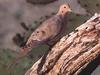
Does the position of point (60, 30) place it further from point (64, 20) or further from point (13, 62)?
point (13, 62)

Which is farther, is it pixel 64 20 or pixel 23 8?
pixel 23 8

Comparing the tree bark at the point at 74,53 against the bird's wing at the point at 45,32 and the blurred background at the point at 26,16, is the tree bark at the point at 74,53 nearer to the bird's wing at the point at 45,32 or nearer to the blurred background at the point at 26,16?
the bird's wing at the point at 45,32

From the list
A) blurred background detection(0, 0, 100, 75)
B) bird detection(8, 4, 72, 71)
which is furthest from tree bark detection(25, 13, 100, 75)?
blurred background detection(0, 0, 100, 75)

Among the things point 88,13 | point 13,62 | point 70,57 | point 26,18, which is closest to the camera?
point 70,57

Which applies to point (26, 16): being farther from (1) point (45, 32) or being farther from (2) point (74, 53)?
(2) point (74, 53)

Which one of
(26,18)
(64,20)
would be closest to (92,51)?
(64,20)

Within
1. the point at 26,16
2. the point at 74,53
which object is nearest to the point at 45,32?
the point at 74,53
